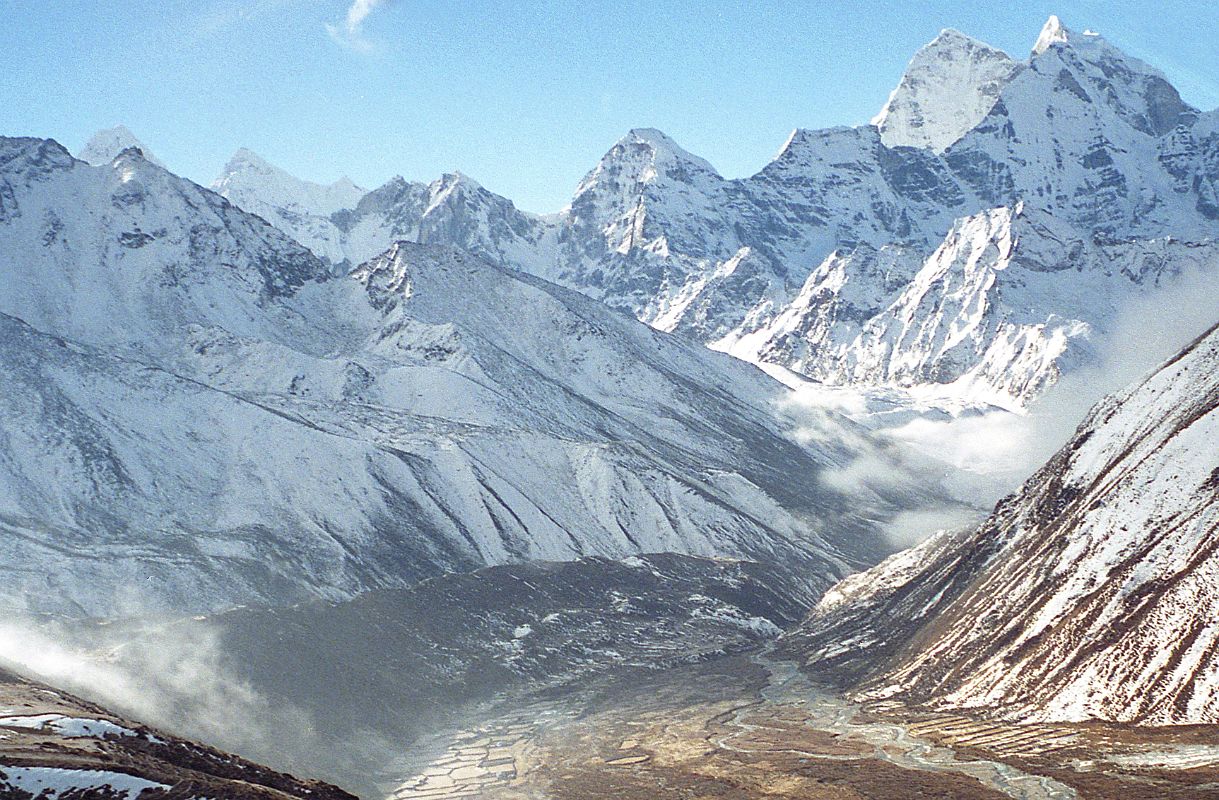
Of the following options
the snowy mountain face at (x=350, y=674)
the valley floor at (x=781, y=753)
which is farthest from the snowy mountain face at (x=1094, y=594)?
the snowy mountain face at (x=350, y=674)

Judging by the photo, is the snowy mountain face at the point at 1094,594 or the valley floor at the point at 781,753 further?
the snowy mountain face at the point at 1094,594

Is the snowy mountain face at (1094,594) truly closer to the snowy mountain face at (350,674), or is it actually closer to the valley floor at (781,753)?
the valley floor at (781,753)

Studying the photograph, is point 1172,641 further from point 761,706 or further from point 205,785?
point 205,785

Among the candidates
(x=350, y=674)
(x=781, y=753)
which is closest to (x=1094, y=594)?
(x=781, y=753)

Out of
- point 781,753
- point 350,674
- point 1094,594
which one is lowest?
point 781,753

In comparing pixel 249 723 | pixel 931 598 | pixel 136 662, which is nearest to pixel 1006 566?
pixel 931 598

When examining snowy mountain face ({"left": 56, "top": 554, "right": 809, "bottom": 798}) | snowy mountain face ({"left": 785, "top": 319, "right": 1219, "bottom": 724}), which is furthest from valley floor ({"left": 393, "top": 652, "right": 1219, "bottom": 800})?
snowy mountain face ({"left": 56, "top": 554, "right": 809, "bottom": 798})

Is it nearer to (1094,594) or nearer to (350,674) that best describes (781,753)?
(1094,594)
